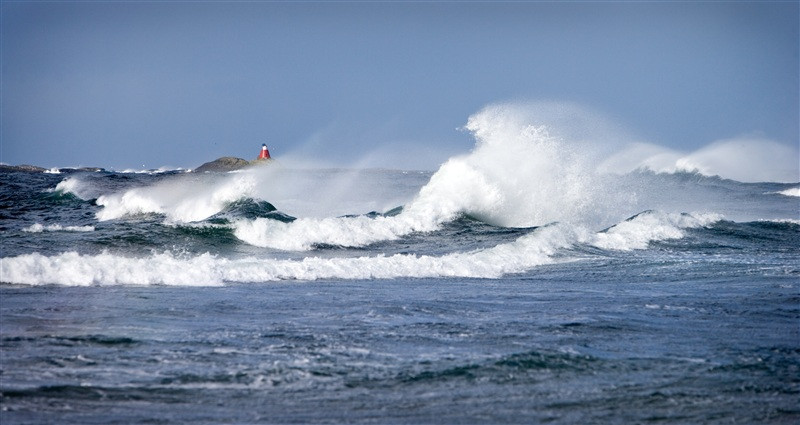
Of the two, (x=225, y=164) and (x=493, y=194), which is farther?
(x=225, y=164)

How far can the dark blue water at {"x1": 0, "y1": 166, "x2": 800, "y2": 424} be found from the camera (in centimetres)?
519

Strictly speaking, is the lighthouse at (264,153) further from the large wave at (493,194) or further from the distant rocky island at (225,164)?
the large wave at (493,194)

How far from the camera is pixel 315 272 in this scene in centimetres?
1136

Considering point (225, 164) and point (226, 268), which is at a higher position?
point (225, 164)

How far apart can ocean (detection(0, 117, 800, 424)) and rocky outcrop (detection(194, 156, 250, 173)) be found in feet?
145

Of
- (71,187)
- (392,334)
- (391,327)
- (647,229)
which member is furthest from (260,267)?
(71,187)

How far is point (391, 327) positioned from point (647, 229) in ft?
42.2

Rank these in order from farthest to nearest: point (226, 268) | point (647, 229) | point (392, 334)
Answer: point (647, 229) < point (226, 268) < point (392, 334)

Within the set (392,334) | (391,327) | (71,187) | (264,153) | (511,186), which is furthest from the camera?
(264,153)

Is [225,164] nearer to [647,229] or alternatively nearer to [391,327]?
[647,229]

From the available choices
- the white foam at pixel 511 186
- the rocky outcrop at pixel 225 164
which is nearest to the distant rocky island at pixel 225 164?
the rocky outcrop at pixel 225 164

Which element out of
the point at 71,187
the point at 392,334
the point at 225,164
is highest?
the point at 225,164

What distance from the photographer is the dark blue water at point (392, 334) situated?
5191 millimetres

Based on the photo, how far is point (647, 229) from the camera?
18.8 meters
